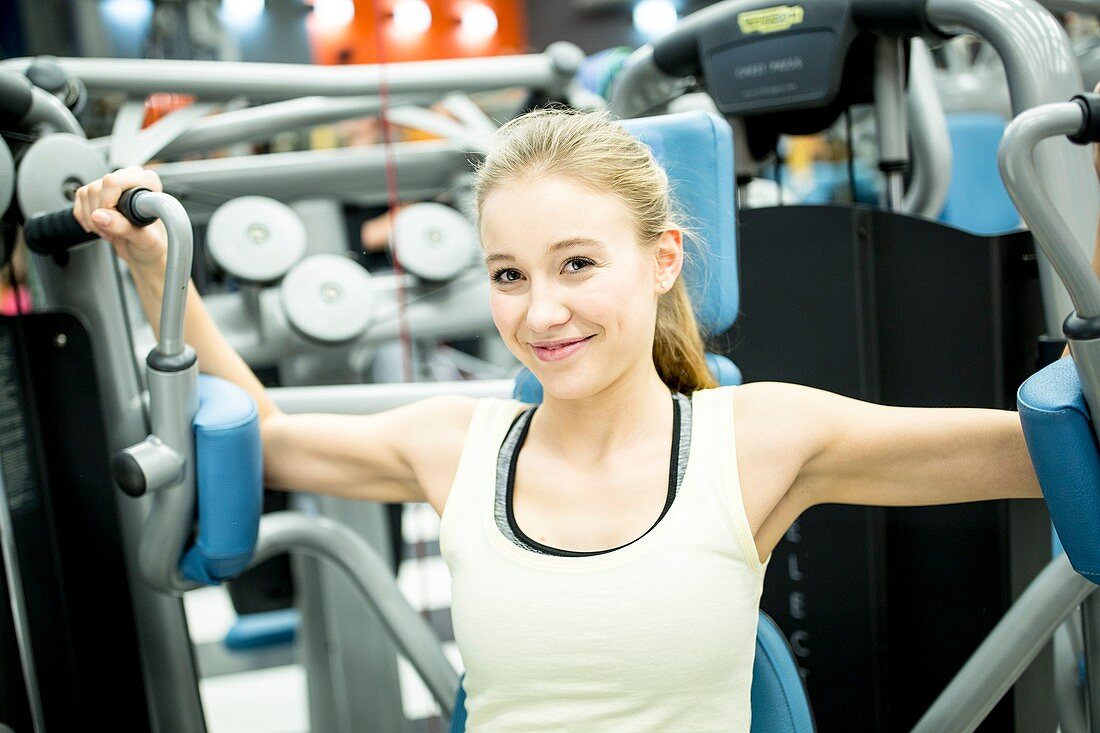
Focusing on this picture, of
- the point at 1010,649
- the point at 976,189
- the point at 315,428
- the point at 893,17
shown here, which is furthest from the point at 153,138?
the point at 976,189

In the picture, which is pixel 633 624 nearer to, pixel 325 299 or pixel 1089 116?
Result: pixel 1089 116

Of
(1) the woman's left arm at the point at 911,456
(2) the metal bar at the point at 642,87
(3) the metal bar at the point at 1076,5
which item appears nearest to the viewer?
(1) the woman's left arm at the point at 911,456

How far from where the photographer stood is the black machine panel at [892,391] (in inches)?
51.9

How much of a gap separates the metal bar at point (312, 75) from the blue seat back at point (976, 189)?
1041 millimetres

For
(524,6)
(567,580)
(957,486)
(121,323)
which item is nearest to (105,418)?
(121,323)

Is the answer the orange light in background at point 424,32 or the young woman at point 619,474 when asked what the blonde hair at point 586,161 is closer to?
the young woman at point 619,474

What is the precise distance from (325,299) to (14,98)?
2.78 ft

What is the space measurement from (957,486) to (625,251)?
0.40 m

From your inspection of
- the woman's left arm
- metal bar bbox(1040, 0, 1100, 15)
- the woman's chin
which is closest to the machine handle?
the woman's chin

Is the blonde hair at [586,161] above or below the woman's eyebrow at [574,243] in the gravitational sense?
above

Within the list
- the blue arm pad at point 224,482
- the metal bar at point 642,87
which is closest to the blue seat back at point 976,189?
the metal bar at point 642,87

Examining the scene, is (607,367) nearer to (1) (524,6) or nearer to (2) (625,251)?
(2) (625,251)

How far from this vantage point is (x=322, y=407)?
5.66 feet

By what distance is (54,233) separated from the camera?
121cm
